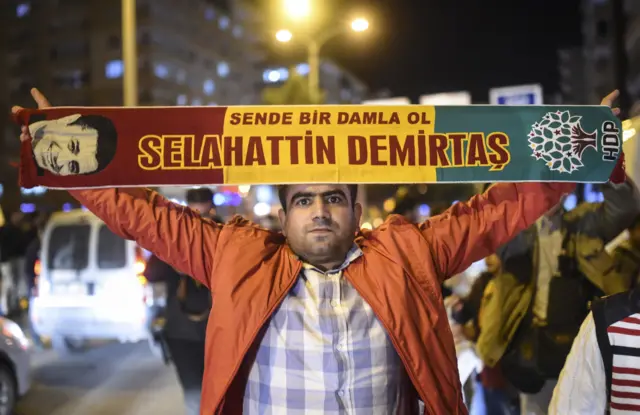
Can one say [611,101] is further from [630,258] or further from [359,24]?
[359,24]

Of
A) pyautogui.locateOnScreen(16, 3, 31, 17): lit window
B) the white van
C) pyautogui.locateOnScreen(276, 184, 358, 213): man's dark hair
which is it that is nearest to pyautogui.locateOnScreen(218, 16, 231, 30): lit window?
pyautogui.locateOnScreen(16, 3, 31, 17): lit window

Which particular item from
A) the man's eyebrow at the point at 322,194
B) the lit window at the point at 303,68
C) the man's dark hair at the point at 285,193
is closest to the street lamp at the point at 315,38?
the man's dark hair at the point at 285,193

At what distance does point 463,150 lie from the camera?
2.45 metres

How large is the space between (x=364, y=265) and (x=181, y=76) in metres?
55.2

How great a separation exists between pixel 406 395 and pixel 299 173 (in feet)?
3.30

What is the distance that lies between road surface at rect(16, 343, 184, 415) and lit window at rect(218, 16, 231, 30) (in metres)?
59.7

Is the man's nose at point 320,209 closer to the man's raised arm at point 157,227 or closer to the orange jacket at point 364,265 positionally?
the orange jacket at point 364,265

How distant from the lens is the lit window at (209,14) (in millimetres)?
59938

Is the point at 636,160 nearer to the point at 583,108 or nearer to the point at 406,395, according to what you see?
the point at 583,108

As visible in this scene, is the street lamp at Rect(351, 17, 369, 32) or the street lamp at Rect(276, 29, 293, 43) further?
the street lamp at Rect(276, 29, 293, 43)

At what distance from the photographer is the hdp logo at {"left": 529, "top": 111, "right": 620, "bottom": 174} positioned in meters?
2.40

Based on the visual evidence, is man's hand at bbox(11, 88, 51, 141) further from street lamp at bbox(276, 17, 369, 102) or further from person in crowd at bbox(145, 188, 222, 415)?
street lamp at bbox(276, 17, 369, 102)

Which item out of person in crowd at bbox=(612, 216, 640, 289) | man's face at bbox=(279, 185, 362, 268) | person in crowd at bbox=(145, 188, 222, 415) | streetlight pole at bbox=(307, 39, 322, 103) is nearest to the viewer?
man's face at bbox=(279, 185, 362, 268)

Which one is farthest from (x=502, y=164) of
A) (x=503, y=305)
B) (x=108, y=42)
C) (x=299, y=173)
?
(x=108, y=42)
